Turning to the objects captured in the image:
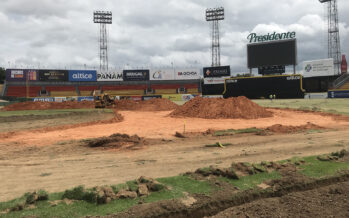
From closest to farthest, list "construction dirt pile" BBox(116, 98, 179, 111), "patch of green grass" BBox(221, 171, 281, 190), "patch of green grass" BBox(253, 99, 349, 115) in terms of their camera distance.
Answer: "patch of green grass" BBox(221, 171, 281, 190) → "patch of green grass" BBox(253, 99, 349, 115) → "construction dirt pile" BBox(116, 98, 179, 111)

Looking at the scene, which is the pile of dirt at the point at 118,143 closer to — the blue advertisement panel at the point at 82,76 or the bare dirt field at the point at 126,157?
the bare dirt field at the point at 126,157

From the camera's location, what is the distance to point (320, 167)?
695 centimetres

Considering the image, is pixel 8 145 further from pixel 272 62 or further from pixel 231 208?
pixel 272 62

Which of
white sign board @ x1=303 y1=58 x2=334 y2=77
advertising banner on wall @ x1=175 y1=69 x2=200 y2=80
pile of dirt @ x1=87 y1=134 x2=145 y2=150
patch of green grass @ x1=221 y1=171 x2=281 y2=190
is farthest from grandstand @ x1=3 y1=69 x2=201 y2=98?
patch of green grass @ x1=221 y1=171 x2=281 y2=190

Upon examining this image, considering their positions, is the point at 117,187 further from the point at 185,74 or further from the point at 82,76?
the point at 185,74

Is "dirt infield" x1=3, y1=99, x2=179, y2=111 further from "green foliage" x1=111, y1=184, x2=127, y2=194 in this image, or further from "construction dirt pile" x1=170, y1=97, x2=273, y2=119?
"green foliage" x1=111, y1=184, x2=127, y2=194

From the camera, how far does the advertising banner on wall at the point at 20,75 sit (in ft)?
223

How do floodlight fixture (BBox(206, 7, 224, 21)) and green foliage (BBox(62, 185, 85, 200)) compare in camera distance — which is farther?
floodlight fixture (BBox(206, 7, 224, 21))

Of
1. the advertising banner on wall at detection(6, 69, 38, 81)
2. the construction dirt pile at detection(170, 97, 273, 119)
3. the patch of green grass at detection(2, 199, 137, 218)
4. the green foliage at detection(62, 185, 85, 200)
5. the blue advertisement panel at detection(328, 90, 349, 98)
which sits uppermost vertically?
the advertising banner on wall at detection(6, 69, 38, 81)

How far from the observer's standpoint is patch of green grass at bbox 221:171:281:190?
5688 millimetres

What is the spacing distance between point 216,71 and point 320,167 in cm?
6997

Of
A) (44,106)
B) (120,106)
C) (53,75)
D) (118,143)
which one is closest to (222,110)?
(118,143)

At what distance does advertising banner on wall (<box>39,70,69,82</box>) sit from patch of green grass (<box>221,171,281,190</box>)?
74736mm

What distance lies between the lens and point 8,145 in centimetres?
1163
